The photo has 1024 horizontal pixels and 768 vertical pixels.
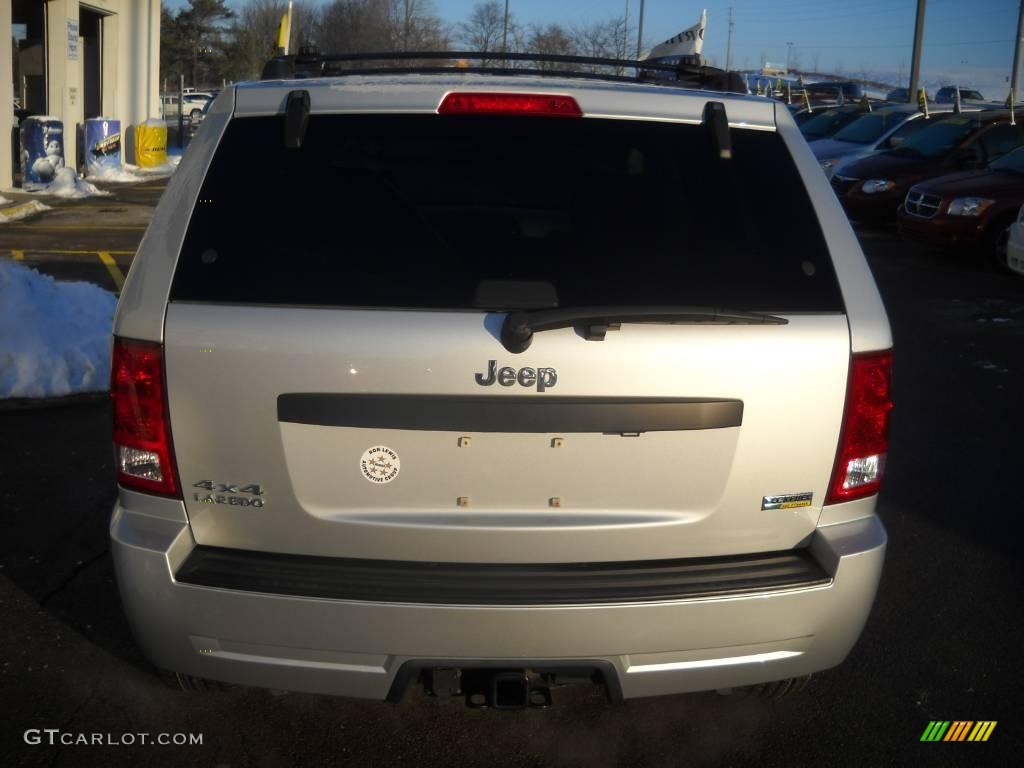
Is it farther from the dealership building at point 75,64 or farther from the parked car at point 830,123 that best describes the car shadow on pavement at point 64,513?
the parked car at point 830,123

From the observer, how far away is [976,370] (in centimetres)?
831

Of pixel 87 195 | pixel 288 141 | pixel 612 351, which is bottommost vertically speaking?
pixel 87 195

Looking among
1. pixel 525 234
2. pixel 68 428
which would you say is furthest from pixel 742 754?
pixel 68 428

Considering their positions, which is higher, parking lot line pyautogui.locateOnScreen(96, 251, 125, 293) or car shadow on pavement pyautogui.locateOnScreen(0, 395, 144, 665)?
car shadow on pavement pyautogui.locateOnScreen(0, 395, 144, 665)

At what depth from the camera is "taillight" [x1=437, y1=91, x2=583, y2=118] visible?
9.31ft

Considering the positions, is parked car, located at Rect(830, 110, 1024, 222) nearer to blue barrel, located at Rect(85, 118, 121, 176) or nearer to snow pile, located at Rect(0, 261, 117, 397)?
snow pile, located at Rect(0, 261, 117, 397)

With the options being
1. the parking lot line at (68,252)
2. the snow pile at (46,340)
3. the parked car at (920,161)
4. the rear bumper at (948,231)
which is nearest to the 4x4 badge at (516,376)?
the snow pile at (46,340)

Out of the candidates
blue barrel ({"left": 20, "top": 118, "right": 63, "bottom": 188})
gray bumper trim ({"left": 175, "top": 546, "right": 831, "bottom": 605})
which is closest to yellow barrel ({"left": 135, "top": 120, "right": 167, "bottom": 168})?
blue barrel ({"left": 20, "top": 118, "right": 63, "bottom": 188})

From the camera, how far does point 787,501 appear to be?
2.74 meters

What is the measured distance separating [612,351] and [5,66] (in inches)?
688

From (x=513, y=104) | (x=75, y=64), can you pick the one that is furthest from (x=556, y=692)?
(x=75, y=64)

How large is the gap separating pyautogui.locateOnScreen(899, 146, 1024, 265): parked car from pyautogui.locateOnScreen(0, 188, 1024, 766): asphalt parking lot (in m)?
7.81

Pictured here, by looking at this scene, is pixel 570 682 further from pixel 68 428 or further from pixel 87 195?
pixel 87 195

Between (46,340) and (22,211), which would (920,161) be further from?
(22,211)
